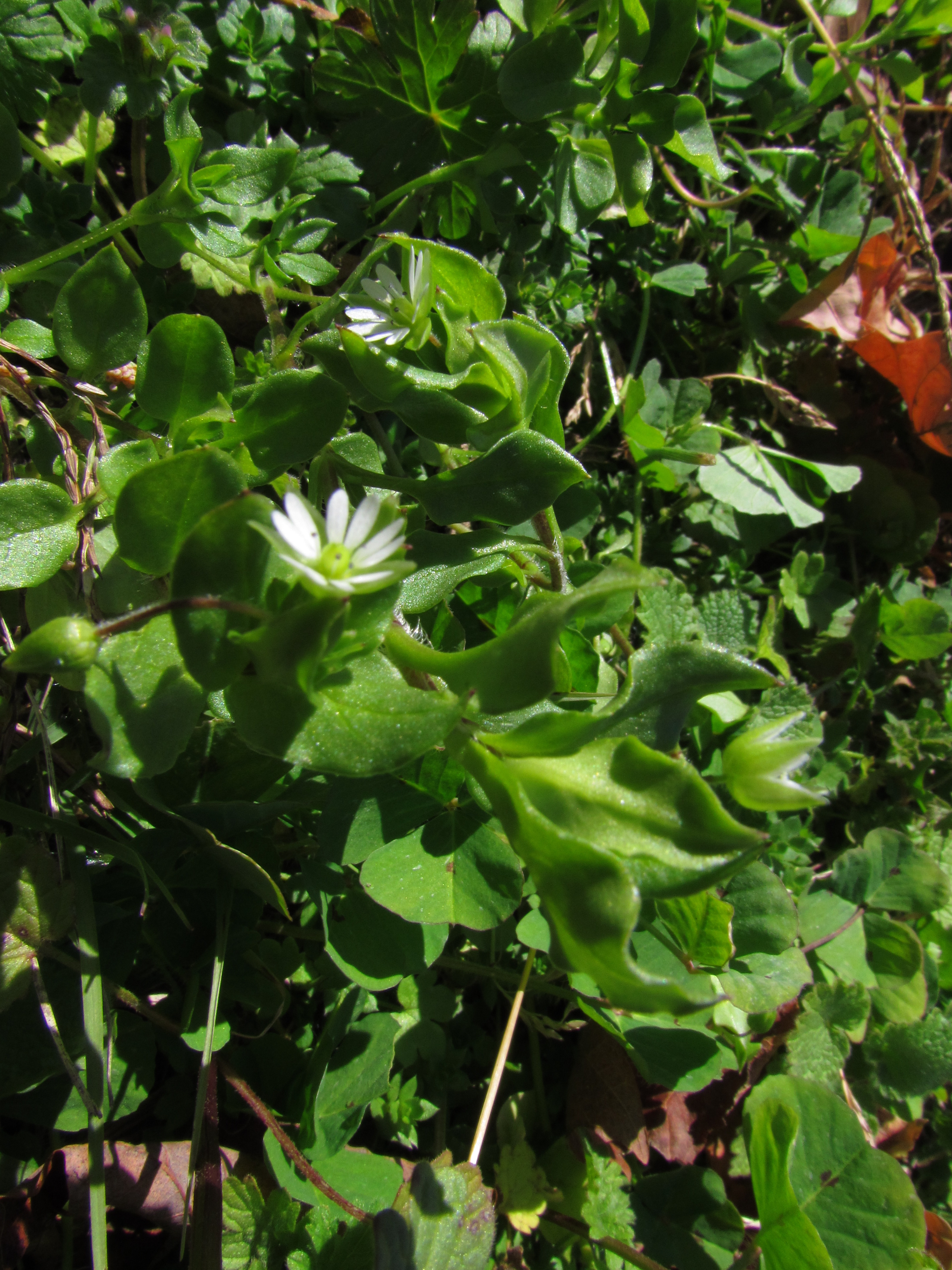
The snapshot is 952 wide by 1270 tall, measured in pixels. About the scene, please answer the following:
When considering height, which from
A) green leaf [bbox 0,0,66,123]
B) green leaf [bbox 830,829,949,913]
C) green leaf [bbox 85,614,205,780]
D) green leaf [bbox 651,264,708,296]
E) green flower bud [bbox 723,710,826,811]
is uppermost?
green leaf [bbox 0,0,66,123]

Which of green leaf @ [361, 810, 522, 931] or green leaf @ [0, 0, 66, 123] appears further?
green leaf @ [0, 0, 66, 123]

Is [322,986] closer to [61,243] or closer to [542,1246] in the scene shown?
[542,1246]

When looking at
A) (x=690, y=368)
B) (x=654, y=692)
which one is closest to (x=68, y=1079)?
(x=654, y=692)

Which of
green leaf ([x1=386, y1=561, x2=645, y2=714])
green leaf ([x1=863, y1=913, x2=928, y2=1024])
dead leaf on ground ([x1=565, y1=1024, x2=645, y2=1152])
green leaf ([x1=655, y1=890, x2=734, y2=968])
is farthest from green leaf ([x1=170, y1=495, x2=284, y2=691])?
green leaf ([x1=863, y1=913, x2=928, y2=1024])

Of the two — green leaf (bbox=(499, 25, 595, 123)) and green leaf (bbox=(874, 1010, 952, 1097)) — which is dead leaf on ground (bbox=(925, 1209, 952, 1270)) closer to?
green leaf (bbox=(874, 1010, 952, 1097))

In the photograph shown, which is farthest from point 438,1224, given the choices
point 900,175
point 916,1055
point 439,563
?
point 900,175

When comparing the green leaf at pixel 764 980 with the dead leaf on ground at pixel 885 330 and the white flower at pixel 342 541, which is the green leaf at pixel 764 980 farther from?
the dead leaf on ground at pixel 885 330
